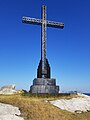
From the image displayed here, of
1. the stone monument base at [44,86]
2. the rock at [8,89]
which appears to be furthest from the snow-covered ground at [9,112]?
the rock at [8,89]

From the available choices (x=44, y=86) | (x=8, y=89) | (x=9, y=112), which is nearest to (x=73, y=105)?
(x=44, y=86)

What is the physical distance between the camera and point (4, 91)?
146 ft

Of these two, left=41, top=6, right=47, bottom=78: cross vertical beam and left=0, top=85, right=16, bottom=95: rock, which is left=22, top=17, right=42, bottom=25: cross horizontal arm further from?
left=0, top=85, right=16, bottom=95: rock

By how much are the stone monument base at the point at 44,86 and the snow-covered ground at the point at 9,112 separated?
15.9 metres

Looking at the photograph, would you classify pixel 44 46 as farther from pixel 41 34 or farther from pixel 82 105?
pixel 82 105

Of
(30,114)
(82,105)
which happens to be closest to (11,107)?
(30,114)

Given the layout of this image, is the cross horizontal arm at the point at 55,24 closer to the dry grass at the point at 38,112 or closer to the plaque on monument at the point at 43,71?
the plaque on monument at the point at 43,71

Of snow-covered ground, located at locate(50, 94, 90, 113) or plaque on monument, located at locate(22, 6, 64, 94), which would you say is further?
plaque on monument, located at locate(22, 6, 64, 94)

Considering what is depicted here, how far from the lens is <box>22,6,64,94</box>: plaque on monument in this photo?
128 feet

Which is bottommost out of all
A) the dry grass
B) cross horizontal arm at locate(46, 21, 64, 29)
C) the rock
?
the dry grass

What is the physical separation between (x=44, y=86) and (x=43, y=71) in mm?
2917

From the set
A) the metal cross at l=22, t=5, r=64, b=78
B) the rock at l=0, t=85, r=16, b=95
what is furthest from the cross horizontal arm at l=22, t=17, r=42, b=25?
the rock at l=0, t=85, r=16, b=95

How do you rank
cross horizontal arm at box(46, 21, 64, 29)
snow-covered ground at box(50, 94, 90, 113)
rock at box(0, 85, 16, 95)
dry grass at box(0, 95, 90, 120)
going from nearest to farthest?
dry grass at box(0, 95, 90, 120)
snow-covered ground at box(50, 94, 90, 113)
cross horizontal arm at box(46, 21, 64, 29)
rock at box(0, 85, 16, 95)

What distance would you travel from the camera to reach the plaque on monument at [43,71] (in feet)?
128
